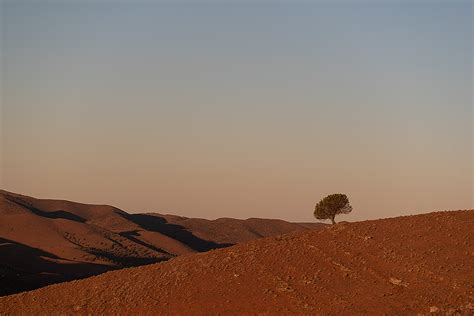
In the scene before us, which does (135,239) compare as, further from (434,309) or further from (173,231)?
(434,309)

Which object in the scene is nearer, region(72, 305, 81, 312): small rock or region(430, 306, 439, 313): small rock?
region(430, 306, 439, 313): small rock

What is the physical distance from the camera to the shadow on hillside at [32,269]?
5169 cm

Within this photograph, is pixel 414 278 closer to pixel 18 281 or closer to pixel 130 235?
pixel 18 281

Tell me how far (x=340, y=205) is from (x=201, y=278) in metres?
22.9

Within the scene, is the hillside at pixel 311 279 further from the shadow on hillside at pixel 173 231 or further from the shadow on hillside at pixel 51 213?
the shadow on hillside at pixel 51 213

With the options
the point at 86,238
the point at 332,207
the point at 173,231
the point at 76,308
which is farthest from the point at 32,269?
the point at 173,231

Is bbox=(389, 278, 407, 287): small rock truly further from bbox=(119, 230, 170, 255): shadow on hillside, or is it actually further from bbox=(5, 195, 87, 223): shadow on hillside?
bbox=(5, 195, 87, 223): shadow on hillside

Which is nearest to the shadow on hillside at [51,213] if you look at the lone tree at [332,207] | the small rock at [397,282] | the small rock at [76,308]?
the lone tree at [332,207]

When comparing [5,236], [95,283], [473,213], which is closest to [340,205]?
[473,213]

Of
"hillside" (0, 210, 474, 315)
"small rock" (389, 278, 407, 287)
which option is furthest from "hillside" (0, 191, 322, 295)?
"small rock" (389, 278, 407, 287)

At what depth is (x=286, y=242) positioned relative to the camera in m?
33.2

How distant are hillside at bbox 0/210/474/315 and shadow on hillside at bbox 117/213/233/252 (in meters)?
63.6

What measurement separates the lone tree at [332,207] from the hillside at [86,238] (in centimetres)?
2203

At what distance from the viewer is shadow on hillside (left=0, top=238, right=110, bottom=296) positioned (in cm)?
5169
